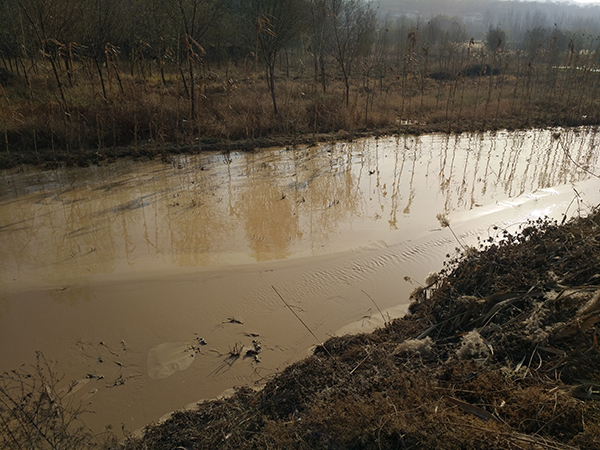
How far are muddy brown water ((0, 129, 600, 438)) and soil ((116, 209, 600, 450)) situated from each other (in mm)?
694

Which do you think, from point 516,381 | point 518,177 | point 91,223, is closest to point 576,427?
point 516,381

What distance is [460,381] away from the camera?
2.67 meters

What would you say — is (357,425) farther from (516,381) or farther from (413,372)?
(516,381)

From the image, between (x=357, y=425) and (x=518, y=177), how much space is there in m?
8.87

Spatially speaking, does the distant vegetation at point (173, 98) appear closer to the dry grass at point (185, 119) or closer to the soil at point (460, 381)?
the dry grass at point (185, 119)

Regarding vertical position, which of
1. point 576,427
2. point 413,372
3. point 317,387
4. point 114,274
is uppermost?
point 576,427

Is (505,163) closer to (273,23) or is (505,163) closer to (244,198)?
(244,198)

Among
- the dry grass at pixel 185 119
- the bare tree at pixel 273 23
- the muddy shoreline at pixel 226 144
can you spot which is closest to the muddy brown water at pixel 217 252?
the muddy shoreline at pixel 226 144

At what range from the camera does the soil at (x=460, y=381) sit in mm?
2227

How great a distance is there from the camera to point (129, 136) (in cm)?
1108

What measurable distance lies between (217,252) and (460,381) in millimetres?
4028

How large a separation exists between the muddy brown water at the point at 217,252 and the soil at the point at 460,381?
2.28 feet

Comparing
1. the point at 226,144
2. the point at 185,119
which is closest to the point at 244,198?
the point at 226,144

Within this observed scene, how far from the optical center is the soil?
2227 millimetres
